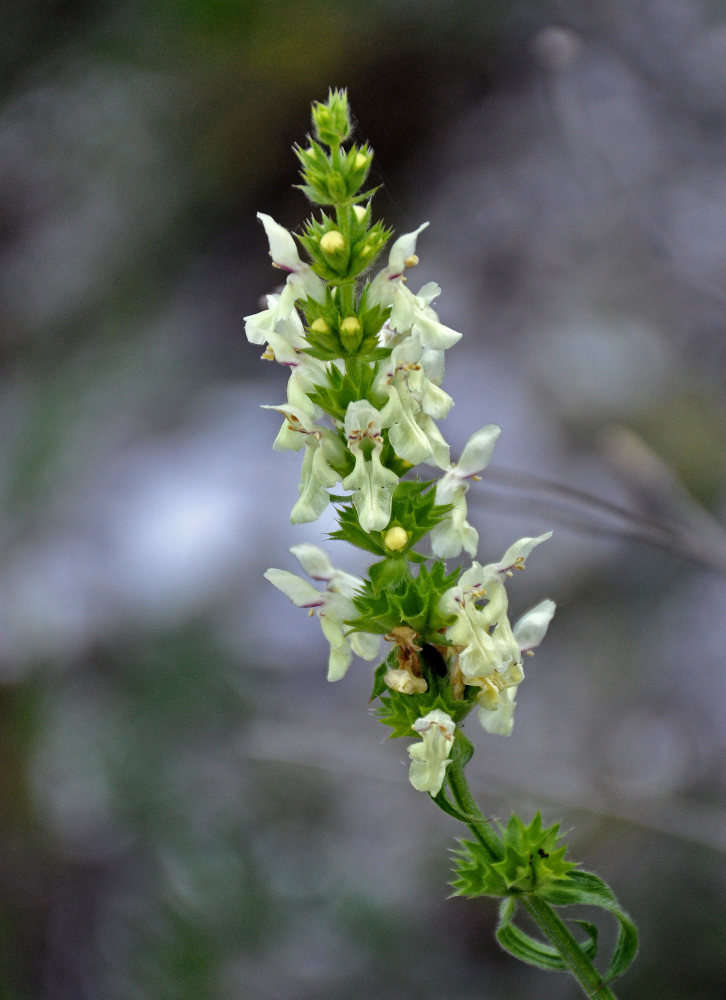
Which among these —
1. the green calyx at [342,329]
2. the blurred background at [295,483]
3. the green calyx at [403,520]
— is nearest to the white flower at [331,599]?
the green calyx at [403,520]

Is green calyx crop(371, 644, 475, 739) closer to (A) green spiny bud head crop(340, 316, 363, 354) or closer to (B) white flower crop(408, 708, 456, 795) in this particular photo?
(B) white flower crop(408, 708, 456, 795)

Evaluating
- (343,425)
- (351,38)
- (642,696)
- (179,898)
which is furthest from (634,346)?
(343,425)

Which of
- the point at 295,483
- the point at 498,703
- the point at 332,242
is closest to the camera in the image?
the point at 332,242

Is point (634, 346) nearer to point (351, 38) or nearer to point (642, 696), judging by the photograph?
point (642, 696)

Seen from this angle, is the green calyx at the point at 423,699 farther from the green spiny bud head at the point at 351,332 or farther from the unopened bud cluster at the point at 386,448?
the green spiny bud head at the point at 351,332

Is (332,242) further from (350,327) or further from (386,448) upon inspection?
(386,448)

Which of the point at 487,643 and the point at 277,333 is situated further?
the point at 277,333

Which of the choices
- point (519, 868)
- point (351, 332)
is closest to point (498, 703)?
point (519, 868)
